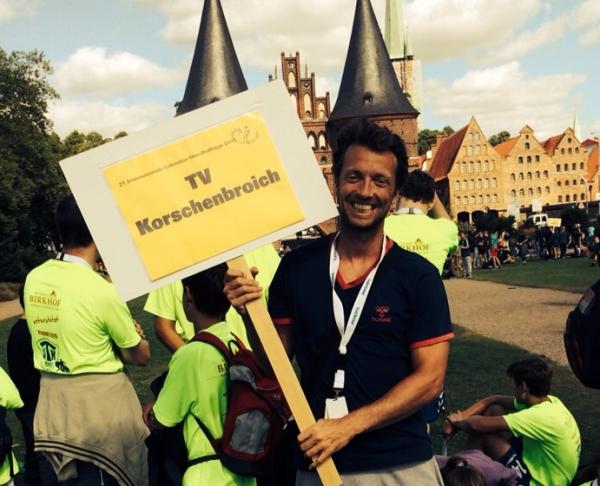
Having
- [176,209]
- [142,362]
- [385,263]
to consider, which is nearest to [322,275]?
[385,263]

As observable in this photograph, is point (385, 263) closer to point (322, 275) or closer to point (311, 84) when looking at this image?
point (322, 275)

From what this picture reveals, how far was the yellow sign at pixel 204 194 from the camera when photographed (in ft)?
7.47

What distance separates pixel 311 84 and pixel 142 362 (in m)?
61.8

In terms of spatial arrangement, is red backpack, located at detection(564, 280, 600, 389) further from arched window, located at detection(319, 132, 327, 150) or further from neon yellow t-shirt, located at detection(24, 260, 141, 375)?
arched window, located at detection(319, 132, 327, 150)

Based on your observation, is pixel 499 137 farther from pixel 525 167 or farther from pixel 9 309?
pixel 9 309

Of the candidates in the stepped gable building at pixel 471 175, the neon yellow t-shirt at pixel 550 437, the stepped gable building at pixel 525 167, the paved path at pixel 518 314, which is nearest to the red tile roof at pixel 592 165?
the stepped gable building at pixel 525 167

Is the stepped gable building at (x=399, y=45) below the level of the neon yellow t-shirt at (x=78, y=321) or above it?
above

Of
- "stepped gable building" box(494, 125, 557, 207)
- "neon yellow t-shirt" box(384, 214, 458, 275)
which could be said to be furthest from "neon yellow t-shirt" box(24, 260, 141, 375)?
"stepped gable building" box(494, 125, 557, 207)

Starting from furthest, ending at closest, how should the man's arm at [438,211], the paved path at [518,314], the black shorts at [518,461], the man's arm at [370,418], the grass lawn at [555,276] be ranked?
the grass lawn at [555,276] < the paved path at [518,314] < the man's arm at [438,211] < the black shorts at [518,461] < the man's arm at [370,418]

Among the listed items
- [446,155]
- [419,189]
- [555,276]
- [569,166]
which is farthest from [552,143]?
[419,189]

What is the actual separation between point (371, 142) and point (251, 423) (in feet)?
3.40

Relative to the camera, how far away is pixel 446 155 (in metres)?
77.4

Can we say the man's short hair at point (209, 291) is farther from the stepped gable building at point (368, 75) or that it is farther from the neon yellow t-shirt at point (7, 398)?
the stepped gable building at point (368, 75)

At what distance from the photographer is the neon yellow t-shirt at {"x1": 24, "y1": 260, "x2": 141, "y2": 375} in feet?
10.1
